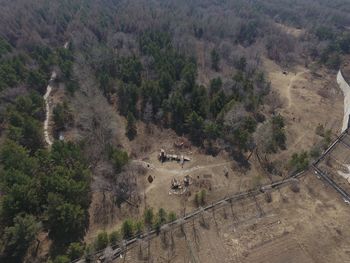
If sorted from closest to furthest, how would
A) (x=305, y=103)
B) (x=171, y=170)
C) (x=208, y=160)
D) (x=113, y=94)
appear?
(x=171, y=170)
(x=208, y=160)
(x=305, y=103)
(x=113, y=94)

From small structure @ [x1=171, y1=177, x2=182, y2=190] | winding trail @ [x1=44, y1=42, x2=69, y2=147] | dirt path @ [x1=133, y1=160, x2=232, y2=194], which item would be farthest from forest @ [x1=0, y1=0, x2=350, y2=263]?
small structure @ [x1=171, y1=177, x2=182, y2=190]

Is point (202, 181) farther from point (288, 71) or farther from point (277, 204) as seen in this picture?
point (288, 71)

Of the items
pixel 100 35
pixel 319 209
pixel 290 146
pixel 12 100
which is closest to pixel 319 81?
pixel 290 146

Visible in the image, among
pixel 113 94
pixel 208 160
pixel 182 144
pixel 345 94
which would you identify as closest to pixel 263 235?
pixel 208 160

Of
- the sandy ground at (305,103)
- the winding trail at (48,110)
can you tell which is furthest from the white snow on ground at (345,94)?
the winding trail at (48,110)

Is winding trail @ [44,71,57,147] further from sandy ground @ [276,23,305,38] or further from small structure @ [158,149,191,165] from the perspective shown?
sandy ground @ [276,23,305,38]

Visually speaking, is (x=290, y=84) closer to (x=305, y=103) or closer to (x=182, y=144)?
(x=305, y=103)

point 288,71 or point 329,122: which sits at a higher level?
point 329,122
